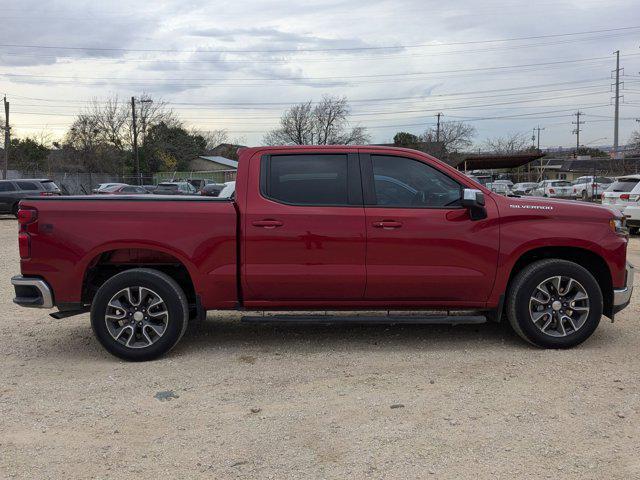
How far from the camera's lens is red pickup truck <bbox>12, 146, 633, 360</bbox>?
16.3 ft

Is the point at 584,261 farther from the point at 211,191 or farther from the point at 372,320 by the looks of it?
the point at 211,191

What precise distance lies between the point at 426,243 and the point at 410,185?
562mm

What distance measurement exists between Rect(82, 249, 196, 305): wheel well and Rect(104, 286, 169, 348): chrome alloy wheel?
14.6 inches

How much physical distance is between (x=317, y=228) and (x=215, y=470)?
2326mm

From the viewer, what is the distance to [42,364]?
16.7 ft

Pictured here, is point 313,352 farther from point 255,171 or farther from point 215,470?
point 215,470

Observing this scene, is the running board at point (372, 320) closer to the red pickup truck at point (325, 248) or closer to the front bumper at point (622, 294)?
the red pickup truck at point (325, 248)

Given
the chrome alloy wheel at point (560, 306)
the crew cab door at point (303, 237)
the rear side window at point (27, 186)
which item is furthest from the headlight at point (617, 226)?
the rear side window at point (27, 186)

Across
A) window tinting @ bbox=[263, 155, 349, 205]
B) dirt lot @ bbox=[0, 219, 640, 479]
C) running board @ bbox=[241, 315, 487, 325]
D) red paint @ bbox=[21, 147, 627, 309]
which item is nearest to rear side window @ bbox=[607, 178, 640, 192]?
dirt lot @ bbox=[0, 219, 640, 479]

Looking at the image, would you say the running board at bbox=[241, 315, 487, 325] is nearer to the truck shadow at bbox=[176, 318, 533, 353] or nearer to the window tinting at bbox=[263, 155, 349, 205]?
the truck shadow at bbox=[176, 318, 533, 353]

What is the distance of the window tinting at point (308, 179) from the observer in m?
5.11

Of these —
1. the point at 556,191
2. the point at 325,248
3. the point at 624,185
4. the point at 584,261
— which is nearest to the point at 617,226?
the point at 584,261

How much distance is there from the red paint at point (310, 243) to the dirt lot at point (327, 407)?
610 millimetres

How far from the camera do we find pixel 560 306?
16.8 ft
